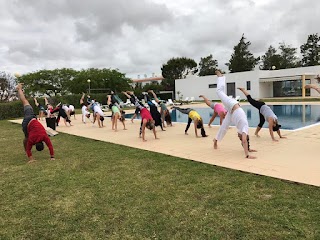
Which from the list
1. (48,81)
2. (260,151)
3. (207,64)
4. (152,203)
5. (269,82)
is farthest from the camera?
(207,64)

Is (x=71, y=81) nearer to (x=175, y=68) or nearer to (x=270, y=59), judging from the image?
(x=175, y=68)

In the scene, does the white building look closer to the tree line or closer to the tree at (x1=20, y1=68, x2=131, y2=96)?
the tree line

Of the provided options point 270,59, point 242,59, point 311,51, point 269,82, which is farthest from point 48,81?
point 311,51

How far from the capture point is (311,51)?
5725 cm

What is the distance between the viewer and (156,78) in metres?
85.8

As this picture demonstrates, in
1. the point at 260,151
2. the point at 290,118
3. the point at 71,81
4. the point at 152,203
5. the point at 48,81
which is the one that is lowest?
the point at 152,203

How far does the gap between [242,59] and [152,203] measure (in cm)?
6225

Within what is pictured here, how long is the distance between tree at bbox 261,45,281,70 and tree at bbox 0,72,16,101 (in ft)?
169

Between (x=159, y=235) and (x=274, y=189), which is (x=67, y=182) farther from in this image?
(x=274, y=189)

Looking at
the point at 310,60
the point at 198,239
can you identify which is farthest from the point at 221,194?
the point at 310,60

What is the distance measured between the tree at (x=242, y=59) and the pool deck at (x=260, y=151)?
54.0 metres

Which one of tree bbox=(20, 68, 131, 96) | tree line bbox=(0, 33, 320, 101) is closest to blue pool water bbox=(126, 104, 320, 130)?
tree line bbox=(0, 33, 320, 101)

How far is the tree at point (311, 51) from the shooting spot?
56406mm

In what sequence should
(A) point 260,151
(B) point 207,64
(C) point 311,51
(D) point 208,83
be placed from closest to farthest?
(A) point 260,151, (D) point 208,83, (C) point 311,51, (B) point 207,64
